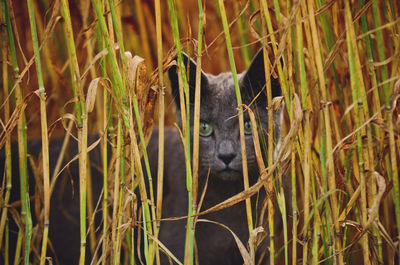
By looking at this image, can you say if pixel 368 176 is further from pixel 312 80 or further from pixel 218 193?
pixel 218 193

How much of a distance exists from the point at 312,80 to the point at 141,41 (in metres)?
1.07

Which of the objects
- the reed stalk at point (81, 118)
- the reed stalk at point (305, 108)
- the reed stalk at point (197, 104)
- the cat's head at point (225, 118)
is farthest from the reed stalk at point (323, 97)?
the reed stalk at point (81, 118)

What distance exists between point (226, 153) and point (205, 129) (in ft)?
0.50

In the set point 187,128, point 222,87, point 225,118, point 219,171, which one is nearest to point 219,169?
point 219,171

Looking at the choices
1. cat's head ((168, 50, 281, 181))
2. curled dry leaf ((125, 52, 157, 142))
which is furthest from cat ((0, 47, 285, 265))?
curled dry leaf ((125, 52, 157, 142))

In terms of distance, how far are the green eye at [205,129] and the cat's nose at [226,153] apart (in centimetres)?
11

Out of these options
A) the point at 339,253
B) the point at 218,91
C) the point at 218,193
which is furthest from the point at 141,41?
the point at 339,253

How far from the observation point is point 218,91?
1324 millimetres

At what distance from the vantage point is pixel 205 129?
1.30 meters

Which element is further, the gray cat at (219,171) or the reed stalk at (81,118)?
the gray cat at (219,171)

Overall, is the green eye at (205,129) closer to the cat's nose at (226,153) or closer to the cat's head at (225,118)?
the cat's head at (225,118)

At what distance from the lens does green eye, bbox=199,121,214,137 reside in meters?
1.29

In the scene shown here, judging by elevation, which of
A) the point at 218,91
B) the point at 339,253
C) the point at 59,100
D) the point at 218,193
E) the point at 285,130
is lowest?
the point at 339,253

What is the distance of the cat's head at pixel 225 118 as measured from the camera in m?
1.18
